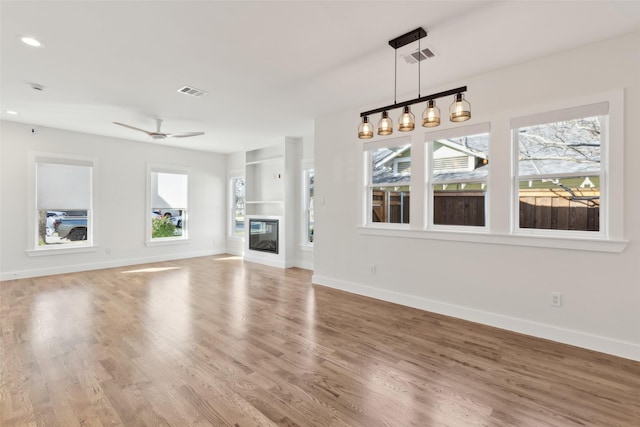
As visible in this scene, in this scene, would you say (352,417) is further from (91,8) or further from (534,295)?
(91,8)

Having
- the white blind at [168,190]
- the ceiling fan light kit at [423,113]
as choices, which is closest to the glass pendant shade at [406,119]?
the ceiling fan light kit at [423,113]

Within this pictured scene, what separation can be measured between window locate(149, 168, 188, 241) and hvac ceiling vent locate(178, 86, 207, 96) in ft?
12.8

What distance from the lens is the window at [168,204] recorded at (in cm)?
730

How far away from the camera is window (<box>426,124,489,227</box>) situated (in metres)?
3.59

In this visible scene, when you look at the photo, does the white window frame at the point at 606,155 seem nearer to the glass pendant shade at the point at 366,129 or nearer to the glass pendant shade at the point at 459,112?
the glass pendant shade at the point at 459,112

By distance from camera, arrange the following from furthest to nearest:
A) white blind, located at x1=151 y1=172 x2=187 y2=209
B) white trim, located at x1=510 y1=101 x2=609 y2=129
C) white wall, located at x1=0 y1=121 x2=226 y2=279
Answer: white blind, located at x1=151 y1=172 x2=187 y2=209 → white wall, located at x1=0 y1=121 x2=226 y2=279 → white trim, located at x1=510 y1=101 x2=609 y2=129

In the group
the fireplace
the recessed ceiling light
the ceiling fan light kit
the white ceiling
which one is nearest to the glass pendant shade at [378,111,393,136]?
the ceiling fan light kit

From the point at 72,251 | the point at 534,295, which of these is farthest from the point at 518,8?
the point at 72,251

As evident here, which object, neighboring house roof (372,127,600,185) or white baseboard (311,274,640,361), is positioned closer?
white baseboard (311,274,640,361)

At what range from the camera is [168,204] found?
24.7ft

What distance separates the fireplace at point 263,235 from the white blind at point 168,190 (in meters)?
1.94

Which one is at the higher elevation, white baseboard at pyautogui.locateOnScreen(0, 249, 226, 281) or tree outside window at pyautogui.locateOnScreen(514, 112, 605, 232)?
tree outside window at pyautogui.locateOnScreen(514, 112, 605, 232)

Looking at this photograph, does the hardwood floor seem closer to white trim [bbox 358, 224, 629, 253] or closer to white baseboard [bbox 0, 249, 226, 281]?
white trim [bbox 358, 224, 629, 253]

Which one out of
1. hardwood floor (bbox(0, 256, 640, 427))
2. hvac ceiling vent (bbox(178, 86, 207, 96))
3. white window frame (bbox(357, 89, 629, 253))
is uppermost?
hvac ceiling vent (bbox(178, 86, 207, 96))
